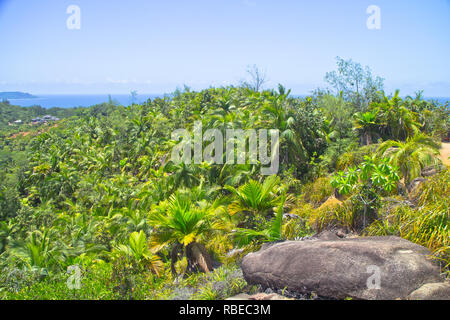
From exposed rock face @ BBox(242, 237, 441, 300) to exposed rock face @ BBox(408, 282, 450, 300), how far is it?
117mm

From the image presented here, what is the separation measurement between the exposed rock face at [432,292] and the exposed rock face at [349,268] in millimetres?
117

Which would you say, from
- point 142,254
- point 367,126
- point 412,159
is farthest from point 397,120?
point 142,254

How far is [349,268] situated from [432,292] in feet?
4.05

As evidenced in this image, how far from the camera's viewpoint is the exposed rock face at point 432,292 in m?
4.85

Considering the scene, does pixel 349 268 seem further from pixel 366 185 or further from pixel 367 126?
pixel 367 126

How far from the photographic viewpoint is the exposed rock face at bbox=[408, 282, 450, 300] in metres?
4.85

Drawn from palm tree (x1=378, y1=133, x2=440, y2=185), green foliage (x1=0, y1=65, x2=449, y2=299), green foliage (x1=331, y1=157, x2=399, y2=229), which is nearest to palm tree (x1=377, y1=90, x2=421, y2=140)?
green foliage (x1=0, y1=65, x2=449, y2=299)

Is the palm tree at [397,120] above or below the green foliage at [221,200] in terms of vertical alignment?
above

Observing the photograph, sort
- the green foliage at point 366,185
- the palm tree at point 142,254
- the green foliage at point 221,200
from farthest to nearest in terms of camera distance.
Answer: the palm tree at point 142,254, the green foliage at point 221,200, the green foliage at point 366,185

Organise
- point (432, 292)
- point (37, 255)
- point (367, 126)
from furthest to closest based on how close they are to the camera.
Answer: point (367, 126)
point (37, 255)
point (432, 292)

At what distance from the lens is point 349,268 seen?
18.0 ft

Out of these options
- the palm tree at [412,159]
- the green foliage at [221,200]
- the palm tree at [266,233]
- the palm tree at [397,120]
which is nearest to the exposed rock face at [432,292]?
the green foliage at [221,200]

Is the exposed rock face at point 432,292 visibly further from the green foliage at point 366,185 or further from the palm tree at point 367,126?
the palm tree at point 367,126

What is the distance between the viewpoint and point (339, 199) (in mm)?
9859
